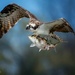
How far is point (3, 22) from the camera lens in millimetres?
4609

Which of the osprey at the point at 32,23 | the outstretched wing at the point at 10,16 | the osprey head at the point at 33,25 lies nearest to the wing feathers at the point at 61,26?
the osprey at the point at 32,23

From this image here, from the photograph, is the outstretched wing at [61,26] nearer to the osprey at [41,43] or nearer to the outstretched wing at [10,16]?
the osprey at [41,43]

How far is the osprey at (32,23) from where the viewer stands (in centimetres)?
395

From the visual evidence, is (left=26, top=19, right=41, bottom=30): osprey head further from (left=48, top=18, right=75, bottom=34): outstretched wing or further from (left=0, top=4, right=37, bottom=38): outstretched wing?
(left=0, top=4, right=37, bottom=38): outstretched wing

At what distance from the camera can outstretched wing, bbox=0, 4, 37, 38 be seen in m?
4.52

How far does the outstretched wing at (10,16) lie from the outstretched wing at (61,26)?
489 mm

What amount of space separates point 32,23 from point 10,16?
0.60 m

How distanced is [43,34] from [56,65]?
9.04m

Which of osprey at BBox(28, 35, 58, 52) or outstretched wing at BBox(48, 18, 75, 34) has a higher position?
outstretched wing at BBox(48, 18, 75, 34)

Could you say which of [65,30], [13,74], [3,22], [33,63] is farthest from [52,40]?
[33,63]

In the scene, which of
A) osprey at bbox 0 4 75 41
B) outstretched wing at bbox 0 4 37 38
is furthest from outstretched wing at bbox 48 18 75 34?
outstretched wing at bbox 0 4 37 38

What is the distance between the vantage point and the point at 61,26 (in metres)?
3.94

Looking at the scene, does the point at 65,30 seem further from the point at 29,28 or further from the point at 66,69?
the point at 66,69

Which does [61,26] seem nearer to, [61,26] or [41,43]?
[61,26]
